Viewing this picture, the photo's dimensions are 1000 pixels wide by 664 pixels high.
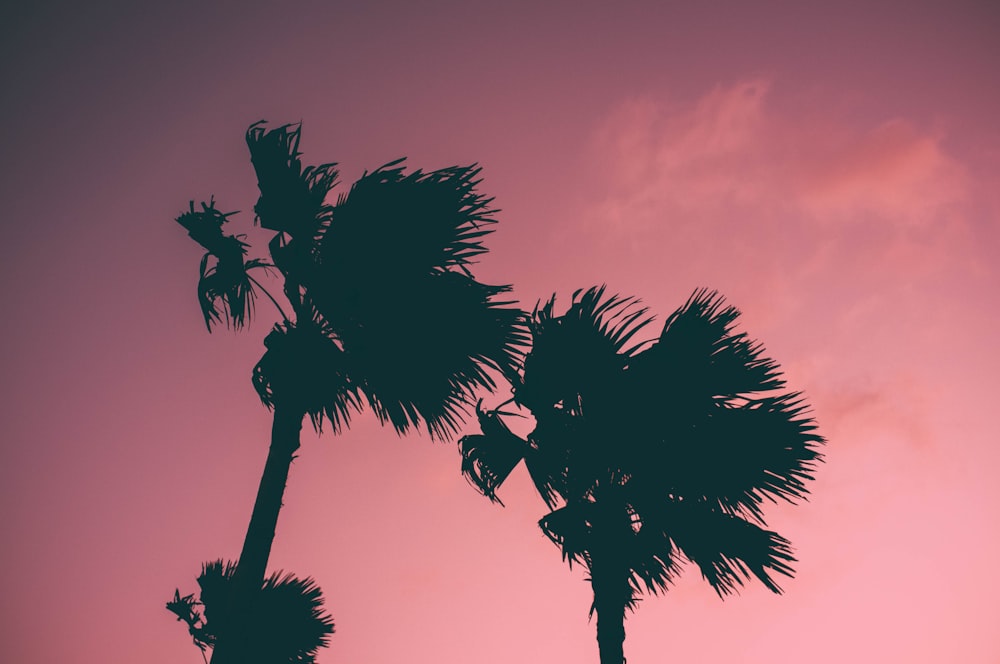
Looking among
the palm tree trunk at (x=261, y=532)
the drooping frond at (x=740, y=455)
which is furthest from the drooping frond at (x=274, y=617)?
the drooping frond at (x=740, y=455)

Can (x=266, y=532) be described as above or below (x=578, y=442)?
below

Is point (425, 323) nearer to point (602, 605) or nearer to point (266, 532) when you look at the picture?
point (266, 532)

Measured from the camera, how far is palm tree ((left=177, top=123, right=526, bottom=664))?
24.8 ft

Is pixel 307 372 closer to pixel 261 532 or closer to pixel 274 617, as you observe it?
pixel 261 532

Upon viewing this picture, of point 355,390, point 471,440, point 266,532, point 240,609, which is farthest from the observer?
point 471,440

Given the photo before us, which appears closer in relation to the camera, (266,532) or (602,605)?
(266,532)

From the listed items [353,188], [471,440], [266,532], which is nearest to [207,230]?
[353,188]

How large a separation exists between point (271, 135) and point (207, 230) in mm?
1431

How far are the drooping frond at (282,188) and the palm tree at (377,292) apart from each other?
13 millimetres

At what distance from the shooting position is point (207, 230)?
7.79 metres

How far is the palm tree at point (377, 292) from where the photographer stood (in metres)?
7.57

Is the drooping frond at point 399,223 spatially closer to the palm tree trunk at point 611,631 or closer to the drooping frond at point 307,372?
the drooping frond at point 307,372

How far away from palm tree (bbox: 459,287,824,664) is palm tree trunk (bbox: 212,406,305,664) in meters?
2.53

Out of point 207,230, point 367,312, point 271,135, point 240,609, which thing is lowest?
point 240,609
